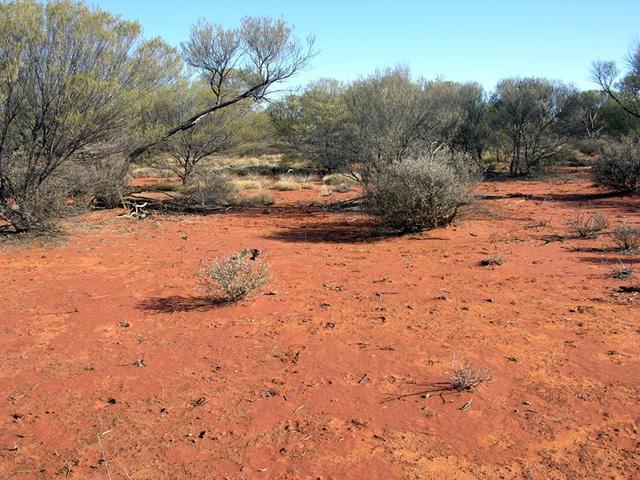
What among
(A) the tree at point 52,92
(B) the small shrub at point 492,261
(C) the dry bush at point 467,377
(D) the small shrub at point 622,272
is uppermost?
(A) the tree at point 52,92

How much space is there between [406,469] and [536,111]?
2530 cm

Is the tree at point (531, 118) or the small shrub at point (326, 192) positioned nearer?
the small shrub at point (326, 192)

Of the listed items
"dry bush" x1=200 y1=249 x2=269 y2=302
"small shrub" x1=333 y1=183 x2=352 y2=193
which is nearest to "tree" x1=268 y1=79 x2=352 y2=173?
"small shrub" x1=333 y1=183 x2=352 y2=193

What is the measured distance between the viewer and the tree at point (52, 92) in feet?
33.0

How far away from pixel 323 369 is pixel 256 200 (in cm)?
1414

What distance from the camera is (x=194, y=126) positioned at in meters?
20.2

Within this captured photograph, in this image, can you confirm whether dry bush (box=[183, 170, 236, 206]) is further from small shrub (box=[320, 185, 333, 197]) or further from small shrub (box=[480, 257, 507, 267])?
small shrub (box=[480, 257, 507, 267])

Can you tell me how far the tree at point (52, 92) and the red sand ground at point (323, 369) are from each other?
2.46m

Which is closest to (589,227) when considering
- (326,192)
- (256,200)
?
(326,192)

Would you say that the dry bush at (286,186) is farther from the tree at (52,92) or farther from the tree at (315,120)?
the tree at (52,92)

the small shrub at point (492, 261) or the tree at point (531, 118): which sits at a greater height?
the tree at point (531, 118)

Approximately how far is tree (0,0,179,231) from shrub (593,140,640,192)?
14.9 meters

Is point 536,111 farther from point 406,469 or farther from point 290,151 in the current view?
point 406,469

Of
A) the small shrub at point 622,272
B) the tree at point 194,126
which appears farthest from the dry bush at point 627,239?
the tree at point 194,126
